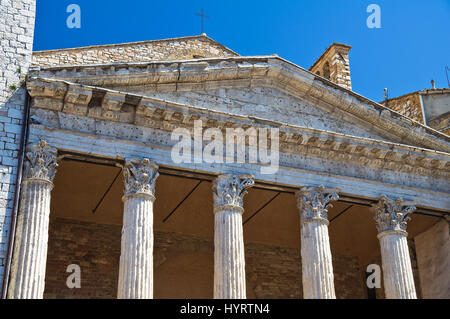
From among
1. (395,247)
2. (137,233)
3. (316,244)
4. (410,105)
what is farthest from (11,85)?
(410,105)

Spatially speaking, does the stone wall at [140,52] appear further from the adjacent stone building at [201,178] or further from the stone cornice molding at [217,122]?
the stone cornice molding at [217,122]

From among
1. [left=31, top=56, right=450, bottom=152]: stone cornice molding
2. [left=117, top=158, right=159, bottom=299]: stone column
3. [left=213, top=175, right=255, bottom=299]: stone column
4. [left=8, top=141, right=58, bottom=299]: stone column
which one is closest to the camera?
[left=8, top=141, right=58, bottom=299]: stone column

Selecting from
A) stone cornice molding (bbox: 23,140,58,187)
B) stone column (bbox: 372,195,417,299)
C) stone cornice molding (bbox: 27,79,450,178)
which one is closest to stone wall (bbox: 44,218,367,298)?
stone column (bbox: 372,195,417,299)

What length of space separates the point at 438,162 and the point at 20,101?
7.97 m

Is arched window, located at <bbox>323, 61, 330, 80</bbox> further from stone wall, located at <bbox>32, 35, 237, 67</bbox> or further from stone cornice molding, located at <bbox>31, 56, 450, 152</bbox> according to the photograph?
stone cornice molding, located at <bbox>31, 56, 450, 152</bbox>

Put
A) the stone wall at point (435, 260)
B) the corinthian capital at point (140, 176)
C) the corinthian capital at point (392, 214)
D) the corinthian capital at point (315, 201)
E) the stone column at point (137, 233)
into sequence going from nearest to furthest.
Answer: the stone column at point (137, 233) < the corinthian capital at point (140, 176) < the corinthian capital at point (315, 201) < the corinthian capital at point (392, 214) < the stone wall at point (435, 260)

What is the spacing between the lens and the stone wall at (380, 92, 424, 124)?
20.6 meters

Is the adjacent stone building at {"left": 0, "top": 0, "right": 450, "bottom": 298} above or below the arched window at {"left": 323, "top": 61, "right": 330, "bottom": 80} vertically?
below

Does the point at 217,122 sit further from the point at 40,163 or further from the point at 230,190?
the point at 40,163

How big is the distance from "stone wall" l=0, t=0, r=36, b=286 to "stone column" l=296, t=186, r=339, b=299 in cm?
498

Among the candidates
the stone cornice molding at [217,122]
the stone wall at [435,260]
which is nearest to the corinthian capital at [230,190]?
the stone cornice molding at [217,122]

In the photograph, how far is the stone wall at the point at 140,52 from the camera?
1575cm

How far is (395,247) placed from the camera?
13.0 m
